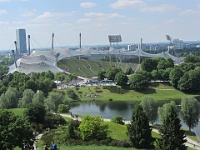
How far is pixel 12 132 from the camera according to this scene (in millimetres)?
21078

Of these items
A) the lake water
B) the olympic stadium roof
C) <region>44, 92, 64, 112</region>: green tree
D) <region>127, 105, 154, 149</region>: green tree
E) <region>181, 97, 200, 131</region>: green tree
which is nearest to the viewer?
<region>127, 105, 154, 149</region>: green tree

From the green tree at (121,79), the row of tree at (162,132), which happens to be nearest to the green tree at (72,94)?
the green tree at (121,79)

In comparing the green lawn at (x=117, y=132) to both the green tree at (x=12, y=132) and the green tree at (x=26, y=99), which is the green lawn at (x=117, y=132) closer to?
the green tree at (x=12, y=132)

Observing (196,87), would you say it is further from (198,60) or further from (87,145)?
(87,145)

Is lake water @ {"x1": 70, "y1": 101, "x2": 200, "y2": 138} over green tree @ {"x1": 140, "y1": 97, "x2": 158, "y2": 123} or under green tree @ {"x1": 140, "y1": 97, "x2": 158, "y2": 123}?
under

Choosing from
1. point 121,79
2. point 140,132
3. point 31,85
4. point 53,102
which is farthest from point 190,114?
point 31,85

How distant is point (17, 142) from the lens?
21078mm

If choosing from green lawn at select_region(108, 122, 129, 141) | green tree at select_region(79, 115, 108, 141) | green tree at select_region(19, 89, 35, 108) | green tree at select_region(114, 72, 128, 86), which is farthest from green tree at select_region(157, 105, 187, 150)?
green tree at select_region(114, 72, 128, 86)

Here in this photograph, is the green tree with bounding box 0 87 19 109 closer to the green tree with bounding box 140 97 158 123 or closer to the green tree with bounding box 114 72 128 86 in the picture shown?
the green tree with bounding box 140 97 158 123

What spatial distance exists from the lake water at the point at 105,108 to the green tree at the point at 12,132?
95.0 feet

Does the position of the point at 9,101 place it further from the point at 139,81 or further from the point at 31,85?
the point at 139,81

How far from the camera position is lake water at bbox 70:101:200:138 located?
53094 mm

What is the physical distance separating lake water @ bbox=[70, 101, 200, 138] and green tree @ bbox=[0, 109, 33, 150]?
1140 inches

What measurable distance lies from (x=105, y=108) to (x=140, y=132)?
112 feet
